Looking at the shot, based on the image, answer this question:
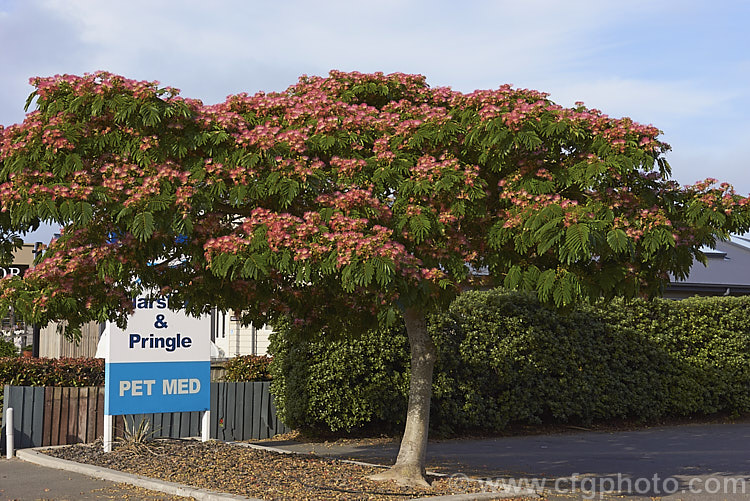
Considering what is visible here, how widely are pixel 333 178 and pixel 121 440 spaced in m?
6.55

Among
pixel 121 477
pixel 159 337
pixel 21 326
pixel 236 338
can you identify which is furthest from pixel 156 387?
pixel 21 326

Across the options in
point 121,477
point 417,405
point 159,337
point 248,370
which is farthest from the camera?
point 248,370

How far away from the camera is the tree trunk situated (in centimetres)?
940

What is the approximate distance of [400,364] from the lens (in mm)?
14750

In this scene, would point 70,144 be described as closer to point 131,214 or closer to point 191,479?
point 131,214

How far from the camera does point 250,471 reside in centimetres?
995

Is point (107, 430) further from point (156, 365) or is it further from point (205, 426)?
point (205, 426)

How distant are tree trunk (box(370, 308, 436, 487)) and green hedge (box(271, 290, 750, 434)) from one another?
4.66 metres

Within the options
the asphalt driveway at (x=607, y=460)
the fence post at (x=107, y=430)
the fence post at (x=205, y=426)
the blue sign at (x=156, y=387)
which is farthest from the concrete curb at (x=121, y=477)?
the asphalt driveway at (x=607, y=460)

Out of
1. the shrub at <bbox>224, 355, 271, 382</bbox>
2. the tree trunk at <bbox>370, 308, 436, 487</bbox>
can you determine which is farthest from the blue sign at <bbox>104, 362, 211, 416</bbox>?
the tree trunk at <bbox>370, 308, 436, 487</bbox>

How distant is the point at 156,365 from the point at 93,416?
138 cm

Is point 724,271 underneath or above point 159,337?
above

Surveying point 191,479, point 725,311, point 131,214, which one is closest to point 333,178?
point 131,214

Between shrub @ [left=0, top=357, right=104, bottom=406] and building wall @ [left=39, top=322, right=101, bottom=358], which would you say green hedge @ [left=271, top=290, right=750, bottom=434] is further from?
building wall @ [left=39, top=322, right=101, bottom=358]
